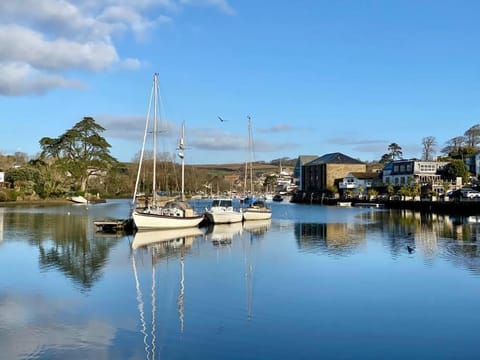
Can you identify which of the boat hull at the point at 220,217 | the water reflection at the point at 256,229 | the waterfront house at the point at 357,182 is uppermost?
the waterfront house at the point at 357,182

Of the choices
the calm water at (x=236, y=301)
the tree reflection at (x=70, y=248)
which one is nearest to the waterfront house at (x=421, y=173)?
the calm water at (x=236, y=301)

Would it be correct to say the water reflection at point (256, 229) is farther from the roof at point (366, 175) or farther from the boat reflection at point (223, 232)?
the roof at point (366, 175)

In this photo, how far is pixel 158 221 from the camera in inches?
1261

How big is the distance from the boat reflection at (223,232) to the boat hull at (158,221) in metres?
1.71

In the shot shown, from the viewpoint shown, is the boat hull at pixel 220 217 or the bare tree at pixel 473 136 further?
the bare tree at pixel 473 136

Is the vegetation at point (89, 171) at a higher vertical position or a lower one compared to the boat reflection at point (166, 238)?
higher

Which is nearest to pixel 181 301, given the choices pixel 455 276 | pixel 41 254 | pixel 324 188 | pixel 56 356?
pixel 56 356

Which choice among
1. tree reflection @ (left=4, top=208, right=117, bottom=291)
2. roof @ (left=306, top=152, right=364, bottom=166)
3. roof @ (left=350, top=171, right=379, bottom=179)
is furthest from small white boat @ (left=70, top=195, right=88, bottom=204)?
roof @ (left=306, top=152, right=364, bottom=166)

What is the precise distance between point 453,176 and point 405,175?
888 centimetres

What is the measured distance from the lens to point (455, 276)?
17.9 meters

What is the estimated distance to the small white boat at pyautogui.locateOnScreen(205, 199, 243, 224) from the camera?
131ft

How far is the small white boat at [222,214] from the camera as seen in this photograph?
1566 inches

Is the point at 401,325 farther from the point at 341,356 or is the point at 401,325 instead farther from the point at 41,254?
the point at 41,254

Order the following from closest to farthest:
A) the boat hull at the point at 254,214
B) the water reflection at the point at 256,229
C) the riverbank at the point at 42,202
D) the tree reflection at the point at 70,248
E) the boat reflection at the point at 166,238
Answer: the tree reflection at the point at 70,248 < the boat reflection at the point at 166,238 < the water reflection at the point at 256,229 < the boat hull at the point at 254,214 < the riverbank at the point at 42,202
